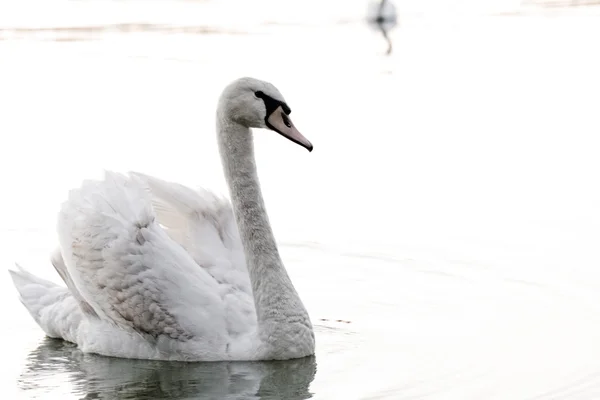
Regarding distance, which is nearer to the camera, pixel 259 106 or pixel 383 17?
pixel 259 106

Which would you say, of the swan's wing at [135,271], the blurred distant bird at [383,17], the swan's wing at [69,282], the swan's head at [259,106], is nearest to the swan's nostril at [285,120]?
the swan's head at [259,106]

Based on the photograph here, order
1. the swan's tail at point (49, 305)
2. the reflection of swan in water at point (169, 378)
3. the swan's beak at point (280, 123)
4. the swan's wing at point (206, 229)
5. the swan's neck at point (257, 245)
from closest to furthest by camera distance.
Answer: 1. the reflection of swan in water at point (169, 378)
2. the swan's beak at point (280, 123)
3. the swan's neck at point (257, 245)
4. the swan's wing at point (206, 229)
5. the swan's tail at point (49, 305)

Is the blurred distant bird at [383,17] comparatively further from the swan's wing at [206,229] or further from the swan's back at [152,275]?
the swan's back at [152,275]

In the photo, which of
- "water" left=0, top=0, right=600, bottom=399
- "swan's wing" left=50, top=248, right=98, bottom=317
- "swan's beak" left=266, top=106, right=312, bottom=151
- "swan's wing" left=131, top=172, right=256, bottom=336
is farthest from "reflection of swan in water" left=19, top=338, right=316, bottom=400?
"swan's beak" left=266, top=106, right=312, bottom=151

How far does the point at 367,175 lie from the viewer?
11867mm

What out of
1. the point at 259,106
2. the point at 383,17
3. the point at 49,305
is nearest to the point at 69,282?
the point at 49,305

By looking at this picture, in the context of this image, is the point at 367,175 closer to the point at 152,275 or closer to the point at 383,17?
the point at 152,275

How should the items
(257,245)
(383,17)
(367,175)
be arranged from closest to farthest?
(257,245), (367,175), (383,17)

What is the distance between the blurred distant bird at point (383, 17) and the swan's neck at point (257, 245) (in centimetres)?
1257

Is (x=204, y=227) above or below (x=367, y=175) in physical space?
below

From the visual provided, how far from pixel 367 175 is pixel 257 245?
3.93 metres

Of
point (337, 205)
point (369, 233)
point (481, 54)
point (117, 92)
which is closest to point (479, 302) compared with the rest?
point (369, 233)

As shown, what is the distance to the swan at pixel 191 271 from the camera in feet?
25.6

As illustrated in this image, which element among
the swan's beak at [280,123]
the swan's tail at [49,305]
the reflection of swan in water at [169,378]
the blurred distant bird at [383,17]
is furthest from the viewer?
the blurred distant bird at [383,17]
